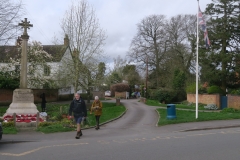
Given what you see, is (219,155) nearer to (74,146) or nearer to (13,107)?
(74,146)

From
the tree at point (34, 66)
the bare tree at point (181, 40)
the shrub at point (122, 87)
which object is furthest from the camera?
the shrub at point (122, 87)

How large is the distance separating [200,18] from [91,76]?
13.0 m

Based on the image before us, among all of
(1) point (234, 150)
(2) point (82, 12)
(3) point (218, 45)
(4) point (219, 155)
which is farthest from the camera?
(3) point (218, 45)

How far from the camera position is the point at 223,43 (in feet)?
104

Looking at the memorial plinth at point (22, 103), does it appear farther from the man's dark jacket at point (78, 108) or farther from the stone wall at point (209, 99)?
the stone wall at point (209, 99)

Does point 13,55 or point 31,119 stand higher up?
point 13,55

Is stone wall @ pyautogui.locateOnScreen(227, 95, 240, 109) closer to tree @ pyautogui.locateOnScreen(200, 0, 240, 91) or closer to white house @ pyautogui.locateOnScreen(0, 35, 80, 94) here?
tree @ pyautogui.locateOnScreen(200, 0, 240, 91)

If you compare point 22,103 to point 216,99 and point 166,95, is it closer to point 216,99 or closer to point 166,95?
point 216,99

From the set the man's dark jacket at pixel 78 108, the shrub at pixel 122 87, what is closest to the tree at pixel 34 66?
the shrub at pixel 122 87

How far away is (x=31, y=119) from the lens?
52.4 feet

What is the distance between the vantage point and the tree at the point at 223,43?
31000 mm

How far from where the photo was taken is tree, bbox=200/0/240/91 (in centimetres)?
3100

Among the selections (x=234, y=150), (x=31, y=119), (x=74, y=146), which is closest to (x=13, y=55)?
(x=31, y=119)

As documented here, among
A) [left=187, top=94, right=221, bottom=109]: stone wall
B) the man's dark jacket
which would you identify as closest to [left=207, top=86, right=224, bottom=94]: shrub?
[left=187, top=94, right=221, bottom=109]: stone wall
